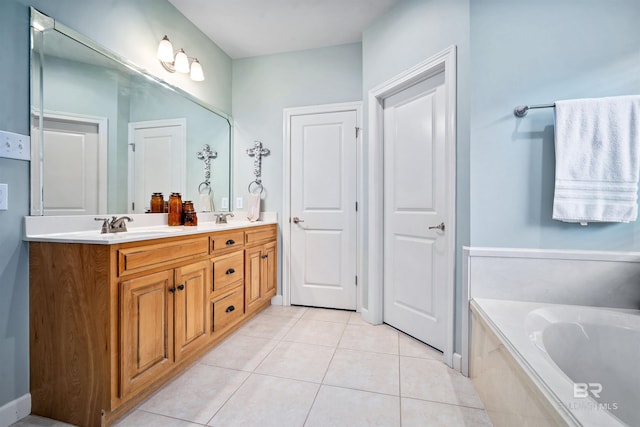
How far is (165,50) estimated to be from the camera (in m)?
2.11

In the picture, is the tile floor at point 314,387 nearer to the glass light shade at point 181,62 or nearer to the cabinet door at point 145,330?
the cabinet door at point 145,330

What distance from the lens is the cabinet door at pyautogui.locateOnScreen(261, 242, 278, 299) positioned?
2643 millimetres

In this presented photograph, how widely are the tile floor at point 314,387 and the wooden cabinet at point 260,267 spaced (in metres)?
0.34

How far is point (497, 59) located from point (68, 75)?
2.37m

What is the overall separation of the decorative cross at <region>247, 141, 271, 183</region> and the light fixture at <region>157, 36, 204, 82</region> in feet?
2.48

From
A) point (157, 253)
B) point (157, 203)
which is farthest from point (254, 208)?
point (157, 253)

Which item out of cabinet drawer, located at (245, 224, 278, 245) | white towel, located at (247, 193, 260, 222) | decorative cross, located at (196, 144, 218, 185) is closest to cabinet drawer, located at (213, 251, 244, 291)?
cabinet drawer, located at (245, 224, 278, 245)

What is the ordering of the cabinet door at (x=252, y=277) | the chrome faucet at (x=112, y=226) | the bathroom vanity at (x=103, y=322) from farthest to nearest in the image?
1. the cabinet door at (x=252, y=277)
2. the chrome faucet at (x=112, y=226)
3. the bathroom vanity at (x=103, y=322)

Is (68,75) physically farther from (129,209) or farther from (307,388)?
(307,388)

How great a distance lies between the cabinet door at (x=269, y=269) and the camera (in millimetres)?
2643

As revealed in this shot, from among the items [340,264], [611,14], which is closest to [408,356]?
[340,264]

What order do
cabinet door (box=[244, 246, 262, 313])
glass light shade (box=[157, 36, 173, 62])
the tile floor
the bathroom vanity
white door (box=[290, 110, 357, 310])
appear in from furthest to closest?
white door (box=[290, 110, 357, 310])
cabinet door (box=[244, 246, 262, 313])
glass light shade (box=[157, 36, 173, 62])
the tile floor
the bathroom vanity

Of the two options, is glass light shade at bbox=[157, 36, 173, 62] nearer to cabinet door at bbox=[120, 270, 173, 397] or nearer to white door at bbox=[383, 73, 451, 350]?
cabinet door at bbox=[120, 270, 173, 397]

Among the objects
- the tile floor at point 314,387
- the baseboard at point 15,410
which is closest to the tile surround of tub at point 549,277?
the tile floor at point 314,387
